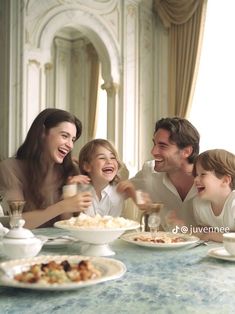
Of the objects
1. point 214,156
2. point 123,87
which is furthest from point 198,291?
point 123,87

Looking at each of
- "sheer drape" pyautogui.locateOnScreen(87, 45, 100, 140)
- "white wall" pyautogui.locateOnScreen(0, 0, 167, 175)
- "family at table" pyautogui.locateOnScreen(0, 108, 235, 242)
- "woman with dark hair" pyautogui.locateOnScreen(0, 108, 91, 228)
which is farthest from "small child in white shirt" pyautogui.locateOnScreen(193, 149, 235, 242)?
"sheer drape" pyautogui.locateOnScreen(87, 45, 100, 140)

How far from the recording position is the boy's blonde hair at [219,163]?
229cm

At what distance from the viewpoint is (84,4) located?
568cm

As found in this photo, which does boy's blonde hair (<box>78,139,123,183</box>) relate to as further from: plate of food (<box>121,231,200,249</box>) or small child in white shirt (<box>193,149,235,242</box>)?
plate of food (<box>121,231,200,249</box>)

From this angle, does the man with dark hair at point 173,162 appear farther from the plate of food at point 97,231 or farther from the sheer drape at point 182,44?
the sheer drape at point 182,44

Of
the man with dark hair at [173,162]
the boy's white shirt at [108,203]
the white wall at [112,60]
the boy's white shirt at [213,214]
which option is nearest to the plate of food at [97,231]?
the boy's white shirt at [213,214]

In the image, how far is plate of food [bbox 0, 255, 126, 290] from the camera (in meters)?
1.07

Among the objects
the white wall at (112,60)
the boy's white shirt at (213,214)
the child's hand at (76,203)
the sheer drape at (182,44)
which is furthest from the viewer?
the sheer drape at (182,44)

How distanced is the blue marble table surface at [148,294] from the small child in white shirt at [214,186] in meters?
0.74

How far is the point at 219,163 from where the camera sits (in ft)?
7.49

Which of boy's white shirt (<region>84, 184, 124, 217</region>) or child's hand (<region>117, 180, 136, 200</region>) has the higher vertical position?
child's hand (<region>117, 180, 136, 200</region>)

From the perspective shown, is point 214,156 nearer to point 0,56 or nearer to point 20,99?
point 20,99

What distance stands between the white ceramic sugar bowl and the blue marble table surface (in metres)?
0.24

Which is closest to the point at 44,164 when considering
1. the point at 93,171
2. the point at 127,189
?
the point at 93,171
